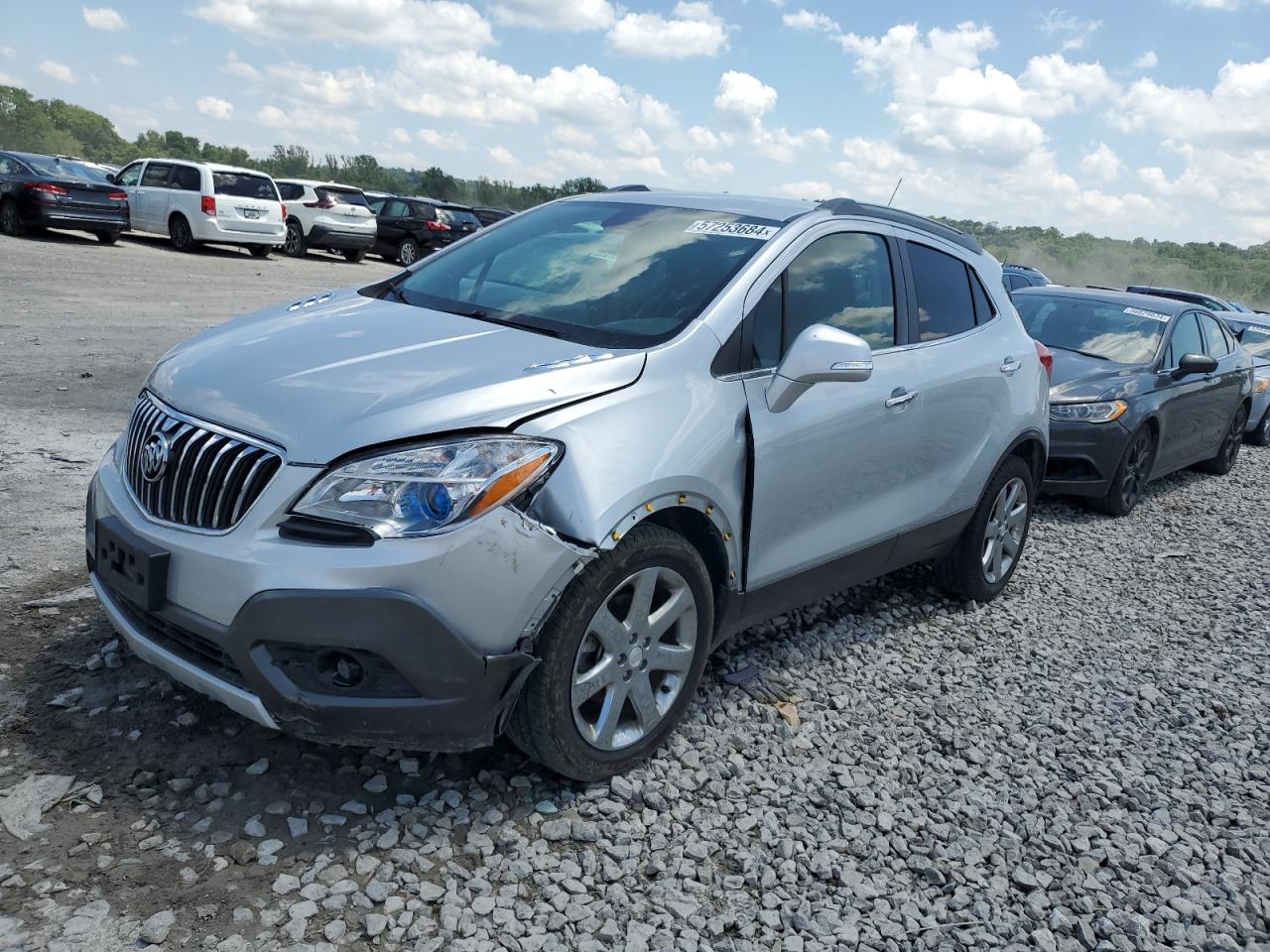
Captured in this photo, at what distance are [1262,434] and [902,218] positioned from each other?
11.0 metres

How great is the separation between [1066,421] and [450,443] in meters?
6.12

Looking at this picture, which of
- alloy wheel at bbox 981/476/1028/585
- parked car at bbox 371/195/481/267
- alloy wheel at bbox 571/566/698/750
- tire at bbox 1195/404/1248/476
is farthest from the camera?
parked car at bbox 371/195/481/267

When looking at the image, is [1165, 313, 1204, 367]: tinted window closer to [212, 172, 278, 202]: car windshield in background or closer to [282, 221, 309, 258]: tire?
[212, 172, 278, 202]: car windshield in background

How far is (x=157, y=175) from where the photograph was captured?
69.0ft

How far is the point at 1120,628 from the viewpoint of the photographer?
556cm

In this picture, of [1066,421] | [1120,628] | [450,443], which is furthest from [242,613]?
[1066,421]

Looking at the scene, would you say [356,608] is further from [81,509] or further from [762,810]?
[81,509]

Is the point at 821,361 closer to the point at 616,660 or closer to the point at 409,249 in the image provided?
the point at 616,660

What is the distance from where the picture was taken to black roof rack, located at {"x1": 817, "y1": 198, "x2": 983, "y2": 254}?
435 cm

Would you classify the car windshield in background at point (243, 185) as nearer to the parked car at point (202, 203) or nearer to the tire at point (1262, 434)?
the parked car at point (202, 203)

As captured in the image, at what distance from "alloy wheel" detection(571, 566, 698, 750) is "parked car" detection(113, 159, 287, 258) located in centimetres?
1930

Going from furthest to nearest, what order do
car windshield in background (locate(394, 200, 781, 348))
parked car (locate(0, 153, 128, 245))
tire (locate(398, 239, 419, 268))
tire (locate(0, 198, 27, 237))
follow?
tire (locate(398, 239, 419, 268)), tire (locate(0, 198, 27, 237)), parked car (locate(0, 153, 128, 245)), car windshield in background (locate(394, 200, 781, 348))

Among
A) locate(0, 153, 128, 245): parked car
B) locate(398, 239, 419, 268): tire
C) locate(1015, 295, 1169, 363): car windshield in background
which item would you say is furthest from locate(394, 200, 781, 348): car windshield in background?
locate(398, 239, 419, 268): tire

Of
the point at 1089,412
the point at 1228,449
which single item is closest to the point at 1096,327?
the point at 1089,412
